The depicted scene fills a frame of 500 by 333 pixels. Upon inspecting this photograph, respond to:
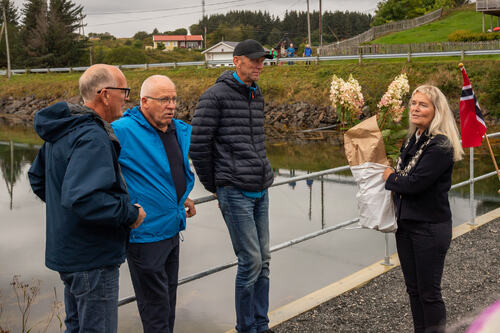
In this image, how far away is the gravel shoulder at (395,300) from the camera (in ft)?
14.1

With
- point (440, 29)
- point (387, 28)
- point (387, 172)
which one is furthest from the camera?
point (387, 28)

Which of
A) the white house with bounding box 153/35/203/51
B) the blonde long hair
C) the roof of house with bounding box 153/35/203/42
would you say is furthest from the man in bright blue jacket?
the roof of house with bounding box 153/35/203/42

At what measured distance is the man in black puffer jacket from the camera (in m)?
3.72

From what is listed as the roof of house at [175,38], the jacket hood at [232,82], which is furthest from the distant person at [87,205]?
the roof of house at [175,38]

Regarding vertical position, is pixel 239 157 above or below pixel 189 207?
above

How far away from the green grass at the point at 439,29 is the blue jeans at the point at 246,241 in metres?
43.0

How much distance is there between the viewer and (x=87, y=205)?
2.43 metres

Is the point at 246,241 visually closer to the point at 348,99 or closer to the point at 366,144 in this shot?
the point at 366,144

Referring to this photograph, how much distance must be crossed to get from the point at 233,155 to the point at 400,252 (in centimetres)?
137

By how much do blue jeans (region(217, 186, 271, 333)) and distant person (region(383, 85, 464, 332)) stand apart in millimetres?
989

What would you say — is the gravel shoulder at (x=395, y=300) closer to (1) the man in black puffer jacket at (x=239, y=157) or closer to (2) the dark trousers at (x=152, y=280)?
(1) the man in black puffer jacket at (x=239, y=157)

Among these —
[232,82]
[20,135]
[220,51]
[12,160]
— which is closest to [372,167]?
[232,82]

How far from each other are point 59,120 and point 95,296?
87 centimetres

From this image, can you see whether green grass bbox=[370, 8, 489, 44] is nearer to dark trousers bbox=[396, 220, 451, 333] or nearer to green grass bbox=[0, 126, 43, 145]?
green grass bbox=[0, 126, 43, 145]
